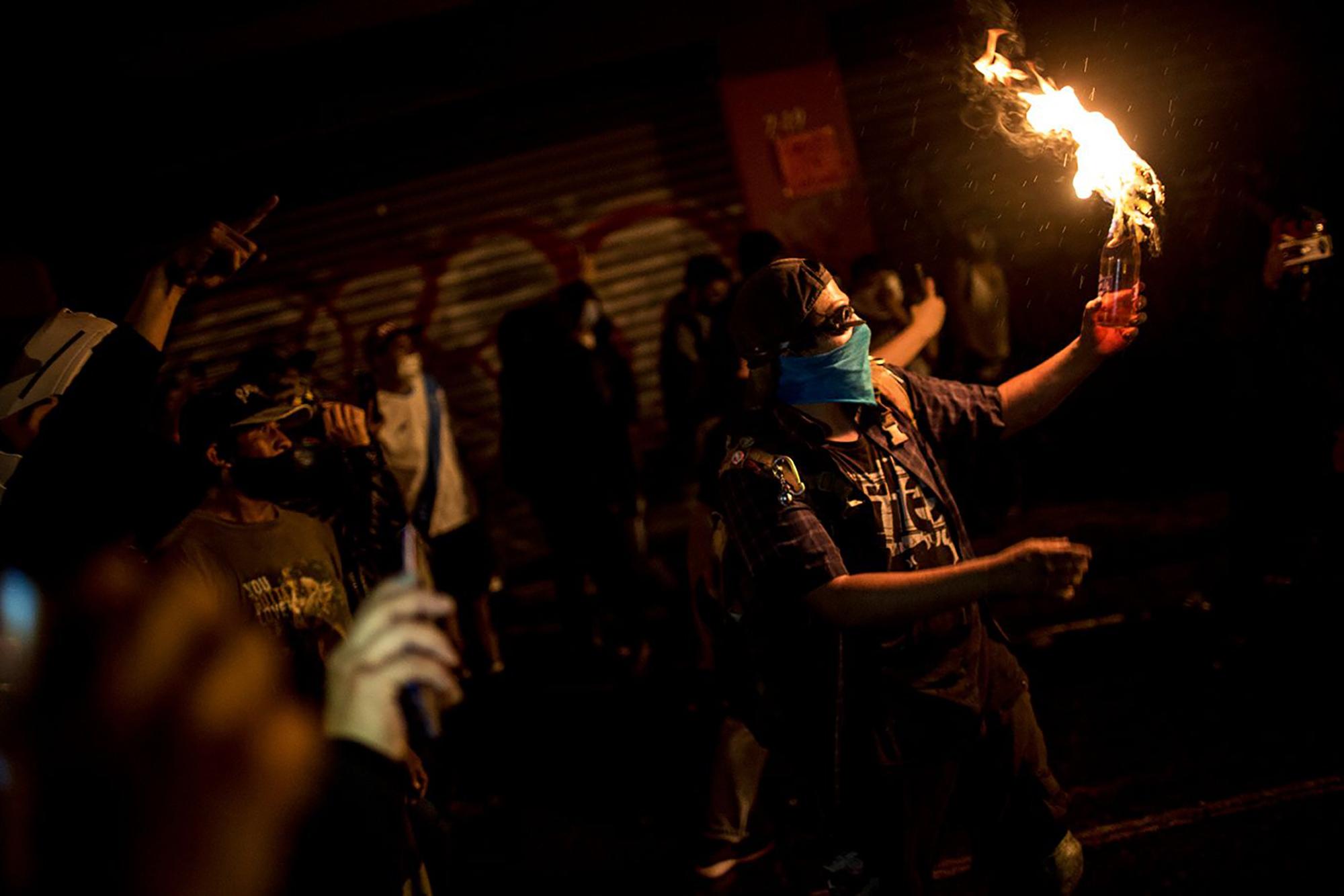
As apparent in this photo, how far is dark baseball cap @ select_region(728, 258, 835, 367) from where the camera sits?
10.2 feet

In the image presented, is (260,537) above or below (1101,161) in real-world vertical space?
below

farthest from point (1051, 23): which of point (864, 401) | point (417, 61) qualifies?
point (864, 401)

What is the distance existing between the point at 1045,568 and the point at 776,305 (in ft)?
3.72

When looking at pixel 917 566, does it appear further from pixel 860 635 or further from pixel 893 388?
pixel 893 388

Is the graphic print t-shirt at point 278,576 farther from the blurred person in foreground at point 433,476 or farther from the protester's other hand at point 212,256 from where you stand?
the blurred person in foreground at point 433,476

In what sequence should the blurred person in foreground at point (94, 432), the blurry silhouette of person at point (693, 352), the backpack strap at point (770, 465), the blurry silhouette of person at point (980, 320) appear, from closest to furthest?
the blurred person in foreground at point (94, 432), the backpack strap at point (770, 465), the blurry silhouette of person at point (693, 352), the blurry silhouette of person at point (980, 320)

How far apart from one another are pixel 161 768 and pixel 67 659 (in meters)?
0.20

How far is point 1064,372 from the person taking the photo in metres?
3.43

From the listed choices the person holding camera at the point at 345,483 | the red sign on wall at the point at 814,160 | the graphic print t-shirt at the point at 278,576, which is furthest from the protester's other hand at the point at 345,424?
the red sign on wall at the point at 814,160

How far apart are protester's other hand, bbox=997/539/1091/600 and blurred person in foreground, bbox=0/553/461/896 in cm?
153

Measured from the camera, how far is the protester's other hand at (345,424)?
4680 millimetres

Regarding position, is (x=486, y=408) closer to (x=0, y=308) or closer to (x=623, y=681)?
(x=623, y=681)

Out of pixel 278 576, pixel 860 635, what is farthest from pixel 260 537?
pixel 860 635

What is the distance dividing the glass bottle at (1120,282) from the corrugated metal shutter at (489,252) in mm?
6038
